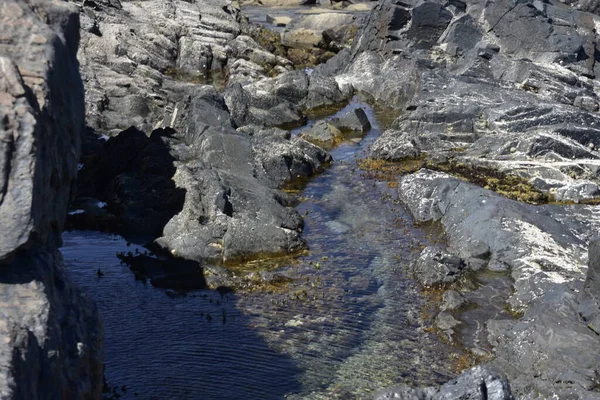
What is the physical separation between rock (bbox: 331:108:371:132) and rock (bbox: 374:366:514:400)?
108 feet

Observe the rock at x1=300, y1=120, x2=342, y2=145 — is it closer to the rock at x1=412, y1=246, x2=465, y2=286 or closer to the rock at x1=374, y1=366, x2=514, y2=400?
the rock at x1=412, y1=246, x2=465, y2=286

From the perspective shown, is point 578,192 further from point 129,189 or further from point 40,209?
point 40,209

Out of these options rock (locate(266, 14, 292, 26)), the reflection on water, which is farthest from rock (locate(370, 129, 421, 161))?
Answer: rock (locate(266, 14, 292, 26))

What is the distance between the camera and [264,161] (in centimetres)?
3825

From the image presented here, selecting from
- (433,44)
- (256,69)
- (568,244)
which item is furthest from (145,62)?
(568,244)

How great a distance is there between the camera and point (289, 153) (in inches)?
1533

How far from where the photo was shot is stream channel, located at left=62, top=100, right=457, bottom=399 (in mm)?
20328

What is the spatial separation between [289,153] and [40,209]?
26036 mm

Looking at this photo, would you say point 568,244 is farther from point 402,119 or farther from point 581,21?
point 581,21

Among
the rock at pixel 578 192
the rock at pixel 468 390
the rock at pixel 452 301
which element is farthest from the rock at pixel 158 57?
the rock at pixel 468 390

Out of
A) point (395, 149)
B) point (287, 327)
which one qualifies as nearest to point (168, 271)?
point (287, 327)

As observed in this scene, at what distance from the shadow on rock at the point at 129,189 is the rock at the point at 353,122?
13.7 meters

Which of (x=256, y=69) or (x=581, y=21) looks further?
(x=256, y=69)

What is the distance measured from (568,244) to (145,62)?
4235 cm
